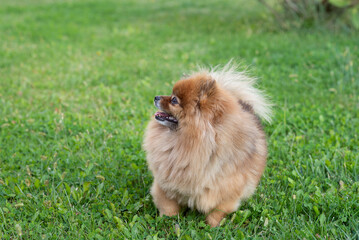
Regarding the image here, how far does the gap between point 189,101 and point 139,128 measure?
75.3 inches

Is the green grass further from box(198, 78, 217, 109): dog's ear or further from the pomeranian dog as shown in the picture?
box(198, 78, 217, 109): dog's ear

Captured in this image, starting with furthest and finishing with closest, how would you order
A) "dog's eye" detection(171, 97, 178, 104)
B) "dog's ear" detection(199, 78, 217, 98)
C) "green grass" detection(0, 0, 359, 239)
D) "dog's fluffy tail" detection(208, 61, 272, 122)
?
"dog's fluffy tail" detection(208, 61, 272, 122) < "green grass" detection(0, 0, 359, 239) < "dog's eye" detection(171, 97, 178, 104) < "dog's ear" detection(199, 78, 217, 98)

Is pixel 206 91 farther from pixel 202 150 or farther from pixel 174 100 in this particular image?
pixel 202 150

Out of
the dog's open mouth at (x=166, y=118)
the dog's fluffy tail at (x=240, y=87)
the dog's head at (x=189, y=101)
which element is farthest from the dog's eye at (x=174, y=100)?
the dog's fluffy tail at (x=240, y=87)

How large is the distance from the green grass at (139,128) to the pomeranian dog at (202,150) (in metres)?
0.22

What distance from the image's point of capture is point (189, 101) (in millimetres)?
2316

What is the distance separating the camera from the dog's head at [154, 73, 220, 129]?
228cm

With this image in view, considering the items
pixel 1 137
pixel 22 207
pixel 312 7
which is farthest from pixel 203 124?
pixel 312 7

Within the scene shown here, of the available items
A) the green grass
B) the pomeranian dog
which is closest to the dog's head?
the pomeranian dog

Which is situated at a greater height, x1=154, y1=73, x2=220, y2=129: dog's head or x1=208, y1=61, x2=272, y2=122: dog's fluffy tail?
x1=154, y1=73, x2=220, y2=129: dog's head

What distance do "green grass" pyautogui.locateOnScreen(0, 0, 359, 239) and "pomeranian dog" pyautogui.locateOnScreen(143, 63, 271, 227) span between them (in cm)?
22

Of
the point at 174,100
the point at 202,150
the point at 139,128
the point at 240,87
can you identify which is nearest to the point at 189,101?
the point at 174,100

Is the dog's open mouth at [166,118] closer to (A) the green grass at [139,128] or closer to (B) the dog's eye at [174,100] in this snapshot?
(B) the dog's eye at [174,100]

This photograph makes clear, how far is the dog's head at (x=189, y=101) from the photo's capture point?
228 centimetres
